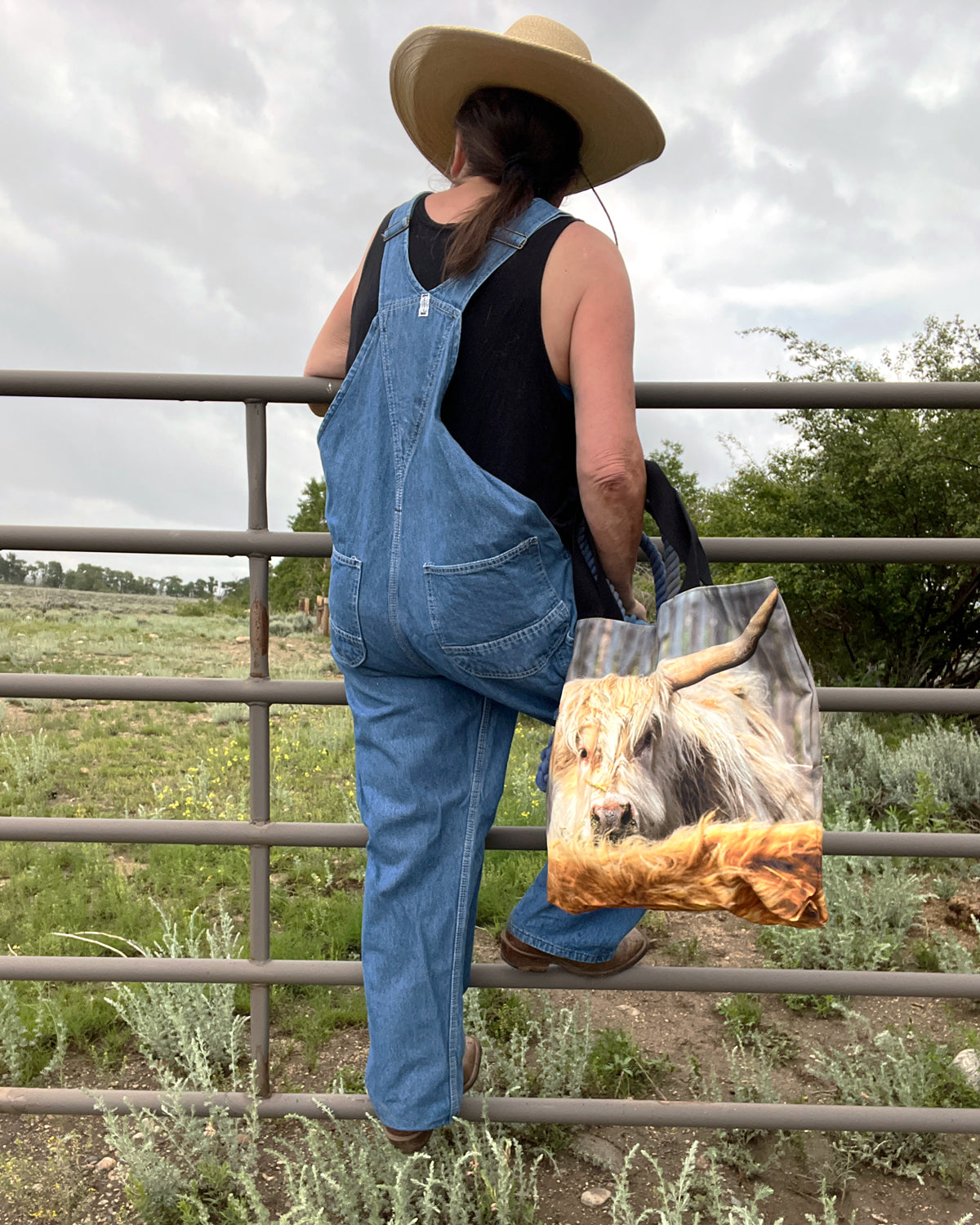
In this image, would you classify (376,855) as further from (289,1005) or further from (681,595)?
(289,1005)

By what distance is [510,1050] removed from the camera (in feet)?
8.77

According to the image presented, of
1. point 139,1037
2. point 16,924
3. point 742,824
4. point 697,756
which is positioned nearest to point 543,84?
point 697,756

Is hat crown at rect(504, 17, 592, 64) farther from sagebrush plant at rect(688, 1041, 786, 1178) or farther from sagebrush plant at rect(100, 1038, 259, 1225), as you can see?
sagebrush plant at rect(688, 1041, 786, 1178)

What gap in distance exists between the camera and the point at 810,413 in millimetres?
8641

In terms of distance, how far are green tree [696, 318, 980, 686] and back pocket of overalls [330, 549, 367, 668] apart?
21.8 feet

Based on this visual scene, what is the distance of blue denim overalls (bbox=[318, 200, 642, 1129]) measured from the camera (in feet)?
5.05

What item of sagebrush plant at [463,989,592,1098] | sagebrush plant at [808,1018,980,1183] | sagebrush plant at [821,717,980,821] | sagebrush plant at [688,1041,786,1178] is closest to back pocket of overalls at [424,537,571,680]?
sagebrush plant at [463,989,592,1098]

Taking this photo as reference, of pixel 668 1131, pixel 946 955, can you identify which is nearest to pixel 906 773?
pixel 946 955

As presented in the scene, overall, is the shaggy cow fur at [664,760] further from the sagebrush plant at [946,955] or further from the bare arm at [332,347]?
the sagebrush plant at [946,955]

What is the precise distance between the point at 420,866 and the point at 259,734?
54 cm

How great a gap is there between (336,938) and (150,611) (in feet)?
91.6

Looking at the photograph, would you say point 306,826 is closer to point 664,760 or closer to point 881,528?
point 664,760

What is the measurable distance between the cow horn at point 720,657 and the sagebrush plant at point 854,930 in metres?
2.09

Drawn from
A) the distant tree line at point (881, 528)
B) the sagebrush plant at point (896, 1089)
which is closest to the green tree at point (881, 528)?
the distant tree line at point (881, 528)
